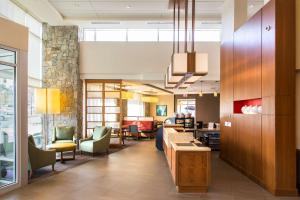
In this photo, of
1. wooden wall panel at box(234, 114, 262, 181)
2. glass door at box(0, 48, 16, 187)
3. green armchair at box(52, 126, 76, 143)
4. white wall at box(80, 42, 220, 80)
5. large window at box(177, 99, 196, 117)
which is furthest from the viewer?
large window at box(177, 99, 196, 117)

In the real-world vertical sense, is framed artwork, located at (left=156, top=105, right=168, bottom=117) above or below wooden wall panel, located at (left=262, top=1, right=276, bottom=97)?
below

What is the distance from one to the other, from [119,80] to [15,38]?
20.1 feet

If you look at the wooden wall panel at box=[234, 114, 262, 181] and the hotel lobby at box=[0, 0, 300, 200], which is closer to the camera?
the hotel lobby at box=[0, 0, 300, 200]

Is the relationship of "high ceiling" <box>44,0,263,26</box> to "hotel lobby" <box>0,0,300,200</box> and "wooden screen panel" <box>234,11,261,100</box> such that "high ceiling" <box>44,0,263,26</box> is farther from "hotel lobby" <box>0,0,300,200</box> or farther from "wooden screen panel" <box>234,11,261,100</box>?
"wooden screen panel" <box>234,11,261,100</box>

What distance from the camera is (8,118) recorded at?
5820 millimetres

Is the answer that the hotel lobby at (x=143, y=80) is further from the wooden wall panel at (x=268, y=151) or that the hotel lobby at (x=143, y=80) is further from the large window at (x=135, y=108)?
the large window at (x=135, y=108)

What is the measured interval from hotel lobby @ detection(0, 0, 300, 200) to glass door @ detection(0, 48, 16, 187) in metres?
0.02

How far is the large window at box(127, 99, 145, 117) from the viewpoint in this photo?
19.7 m

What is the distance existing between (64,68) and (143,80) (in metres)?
3.11

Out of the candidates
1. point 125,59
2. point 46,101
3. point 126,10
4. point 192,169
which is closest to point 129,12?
point 126,10

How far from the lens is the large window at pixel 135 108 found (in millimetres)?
19672

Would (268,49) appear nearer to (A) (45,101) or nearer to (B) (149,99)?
(A) (45,101)

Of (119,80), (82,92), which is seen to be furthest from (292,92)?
(82,92)

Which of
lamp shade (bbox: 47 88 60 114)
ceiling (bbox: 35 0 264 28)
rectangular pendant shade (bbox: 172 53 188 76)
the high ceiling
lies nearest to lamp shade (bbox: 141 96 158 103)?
ceiling (bbox: 35 0 264 28)
